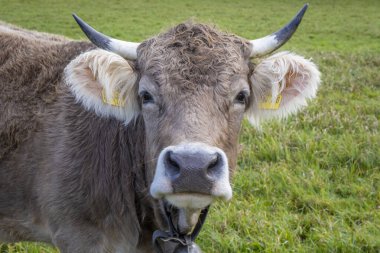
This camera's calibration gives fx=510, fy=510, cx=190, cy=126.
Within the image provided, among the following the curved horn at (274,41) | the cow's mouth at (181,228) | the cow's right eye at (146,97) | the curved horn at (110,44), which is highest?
the curved horn at (274,41)

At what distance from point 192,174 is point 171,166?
0.14 meters

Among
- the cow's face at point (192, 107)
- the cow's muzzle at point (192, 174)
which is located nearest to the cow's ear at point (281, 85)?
the cow's face at point (192, 107)

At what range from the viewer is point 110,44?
3.63 m

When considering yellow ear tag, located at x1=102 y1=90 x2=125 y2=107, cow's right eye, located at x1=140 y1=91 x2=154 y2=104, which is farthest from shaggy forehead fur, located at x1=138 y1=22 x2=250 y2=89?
yellow ear tag, located at x1=102 y1=90 x2=125 y2=107

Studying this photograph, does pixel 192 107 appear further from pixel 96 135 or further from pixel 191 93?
pixel 96 135

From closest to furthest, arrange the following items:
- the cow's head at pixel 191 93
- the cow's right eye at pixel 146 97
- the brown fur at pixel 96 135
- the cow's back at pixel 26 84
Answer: the cow's head at pixel 191 93 → the brown fur at pixel 96 135 → the cow's right eye at pixel 146 97 → the cow's back at pixel 26 84

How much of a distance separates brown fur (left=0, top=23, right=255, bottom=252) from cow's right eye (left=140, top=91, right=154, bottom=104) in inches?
3.2

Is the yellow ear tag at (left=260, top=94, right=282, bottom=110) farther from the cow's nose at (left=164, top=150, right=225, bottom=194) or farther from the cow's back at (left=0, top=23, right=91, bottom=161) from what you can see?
the cow's back at (left=0, top=23, right=91, bottom=161)

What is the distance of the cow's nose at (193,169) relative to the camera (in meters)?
2.71

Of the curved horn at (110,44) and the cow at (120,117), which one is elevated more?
the curved horn at (110,44)

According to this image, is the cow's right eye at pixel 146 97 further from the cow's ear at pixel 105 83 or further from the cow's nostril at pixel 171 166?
the cow's nostril at pixel 171 166

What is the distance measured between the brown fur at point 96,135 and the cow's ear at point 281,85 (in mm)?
183

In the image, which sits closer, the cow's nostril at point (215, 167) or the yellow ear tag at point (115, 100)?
the cow's nostril at point (215, 167)

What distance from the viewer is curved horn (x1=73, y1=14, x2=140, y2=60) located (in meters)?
3.58
